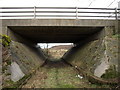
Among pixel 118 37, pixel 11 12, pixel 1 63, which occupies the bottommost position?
pixel 1 63

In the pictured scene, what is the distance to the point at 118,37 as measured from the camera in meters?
8.93

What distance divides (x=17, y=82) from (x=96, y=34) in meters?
6.92

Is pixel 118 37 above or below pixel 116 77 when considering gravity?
above

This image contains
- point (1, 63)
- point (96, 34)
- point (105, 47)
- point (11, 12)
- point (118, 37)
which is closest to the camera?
point (1, 63)

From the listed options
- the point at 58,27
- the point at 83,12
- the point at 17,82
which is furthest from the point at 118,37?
the point at 17,82

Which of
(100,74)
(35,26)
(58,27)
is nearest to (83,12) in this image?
(58,27)

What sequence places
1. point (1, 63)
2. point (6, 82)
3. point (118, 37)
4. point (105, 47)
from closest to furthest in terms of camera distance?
point (6, 82), point (1, 63), point (105, 47), point (118, 37)

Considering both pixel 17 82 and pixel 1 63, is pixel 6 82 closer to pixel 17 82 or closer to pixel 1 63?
pixel 17 82

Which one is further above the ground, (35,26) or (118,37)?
(35,26)

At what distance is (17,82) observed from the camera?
260 inches

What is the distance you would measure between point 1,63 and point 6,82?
1141mm

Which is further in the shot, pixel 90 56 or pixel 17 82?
pixel 90 56

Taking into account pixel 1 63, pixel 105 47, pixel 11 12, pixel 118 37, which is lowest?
pixel 1 63

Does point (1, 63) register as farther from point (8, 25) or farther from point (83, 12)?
point (83, 12)
